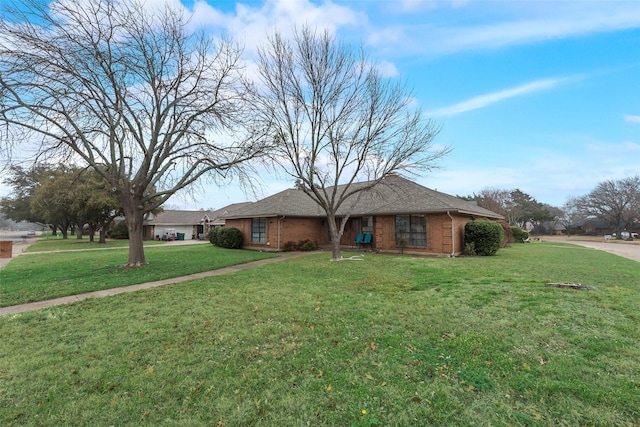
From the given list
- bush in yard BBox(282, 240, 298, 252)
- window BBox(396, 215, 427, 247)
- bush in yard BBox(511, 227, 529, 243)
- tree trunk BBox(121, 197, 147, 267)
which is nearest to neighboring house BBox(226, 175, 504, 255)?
window BBox(396, 215, 427, 247)

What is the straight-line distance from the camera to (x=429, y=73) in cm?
1193

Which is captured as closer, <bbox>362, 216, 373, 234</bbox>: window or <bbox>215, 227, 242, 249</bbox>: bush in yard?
<bbox>362, 216, 373, 234</bbox>: window

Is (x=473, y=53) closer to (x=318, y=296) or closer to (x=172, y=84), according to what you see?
(x=318, y=296)

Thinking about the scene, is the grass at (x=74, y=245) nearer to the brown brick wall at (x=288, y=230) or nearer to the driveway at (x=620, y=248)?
the brown brick wall at (x=288, y=230)

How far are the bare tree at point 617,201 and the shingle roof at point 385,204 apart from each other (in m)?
43.1

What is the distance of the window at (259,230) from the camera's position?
777 inches

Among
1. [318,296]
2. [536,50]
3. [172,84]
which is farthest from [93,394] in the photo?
[536,50]

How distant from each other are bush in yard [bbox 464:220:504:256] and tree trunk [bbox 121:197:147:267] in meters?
15.9

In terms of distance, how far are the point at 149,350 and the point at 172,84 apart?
423 inches

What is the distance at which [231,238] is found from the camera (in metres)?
20.4

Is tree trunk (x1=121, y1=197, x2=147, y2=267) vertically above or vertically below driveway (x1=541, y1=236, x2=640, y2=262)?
above

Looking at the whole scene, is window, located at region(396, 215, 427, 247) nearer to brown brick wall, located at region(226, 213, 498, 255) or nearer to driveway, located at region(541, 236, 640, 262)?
brown brick wall, located at region(226, 213, 498, 255)

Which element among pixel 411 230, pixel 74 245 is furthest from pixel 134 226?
pixel 74 245

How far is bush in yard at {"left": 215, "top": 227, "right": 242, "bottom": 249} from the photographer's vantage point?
803 inches
